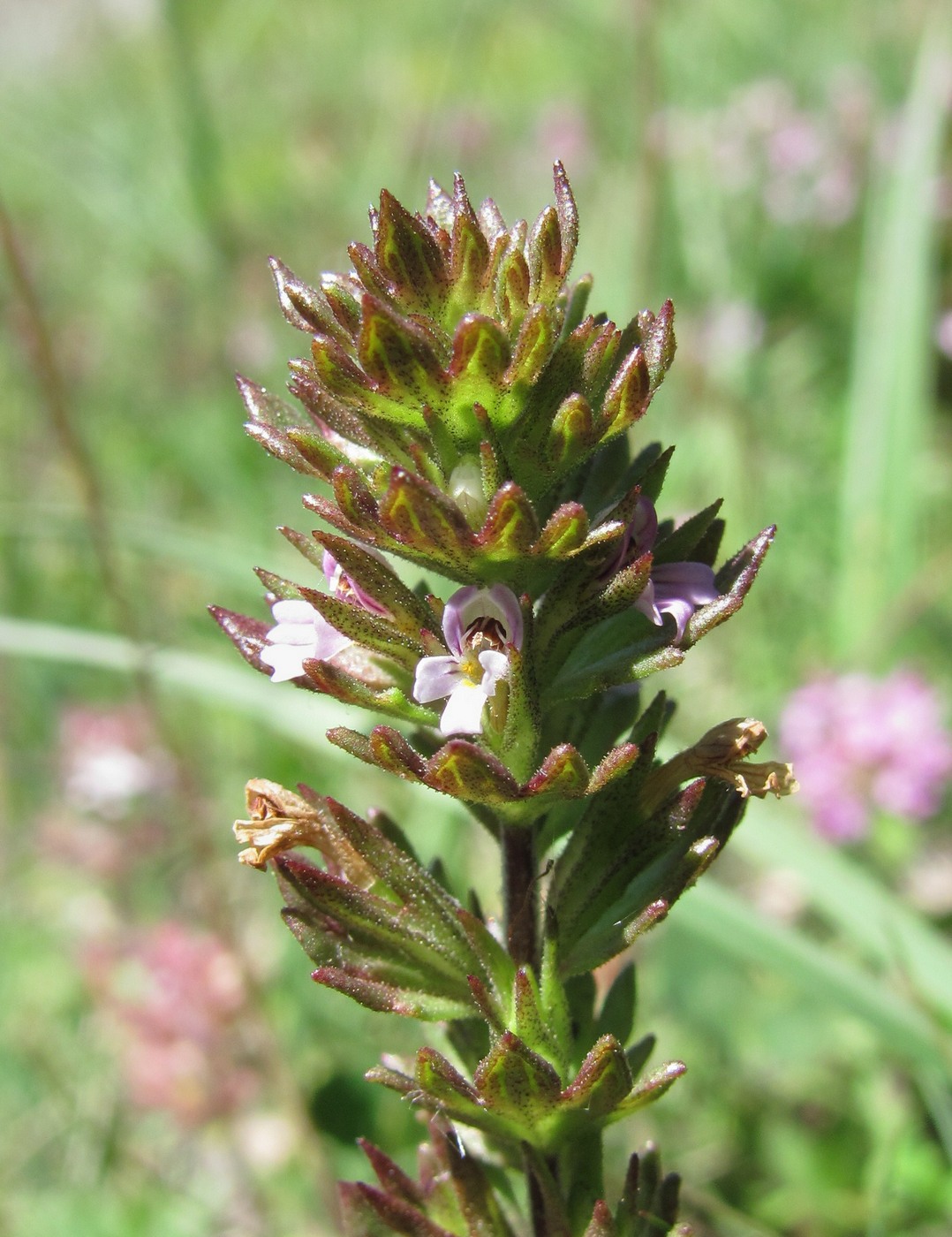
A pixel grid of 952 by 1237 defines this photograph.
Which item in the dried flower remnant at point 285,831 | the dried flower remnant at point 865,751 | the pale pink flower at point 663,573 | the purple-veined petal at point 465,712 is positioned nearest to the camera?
the purple-veined petal at point 465,712

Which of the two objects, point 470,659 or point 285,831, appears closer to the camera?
point 470,659

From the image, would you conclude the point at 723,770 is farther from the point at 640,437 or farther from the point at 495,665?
the point at 640,437

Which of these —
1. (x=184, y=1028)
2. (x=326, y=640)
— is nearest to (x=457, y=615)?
(x=326, y=640)

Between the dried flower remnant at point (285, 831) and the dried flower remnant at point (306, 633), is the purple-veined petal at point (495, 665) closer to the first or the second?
the dried flower remnant at point (306, 633)

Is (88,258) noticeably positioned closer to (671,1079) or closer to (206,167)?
(206,167)

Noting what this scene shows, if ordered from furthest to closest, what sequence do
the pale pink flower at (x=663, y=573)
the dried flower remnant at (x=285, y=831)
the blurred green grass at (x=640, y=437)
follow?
the blurred green grass at (x=640, y=437)
the dried flower remnant at (x=285, y=831)
the pale pink flower at (x=663, y=573)

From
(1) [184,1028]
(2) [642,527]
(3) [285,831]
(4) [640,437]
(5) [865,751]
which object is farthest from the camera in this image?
(4) [640,437]

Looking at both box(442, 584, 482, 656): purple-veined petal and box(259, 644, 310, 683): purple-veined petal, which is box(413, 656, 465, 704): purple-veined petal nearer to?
box(442, 584, 482, 656): purple-veined petal

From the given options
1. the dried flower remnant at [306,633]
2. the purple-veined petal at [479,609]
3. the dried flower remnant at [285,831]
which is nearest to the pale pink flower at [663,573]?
the purple-veined petal at [479,609]
